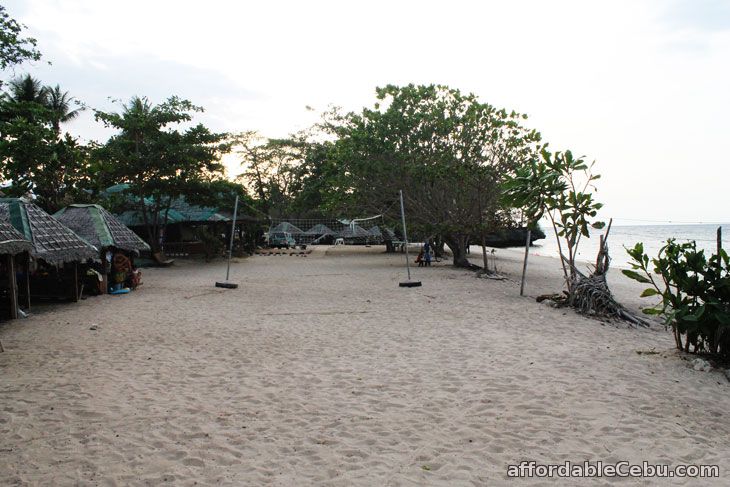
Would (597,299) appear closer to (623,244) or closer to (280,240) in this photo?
(623,244)

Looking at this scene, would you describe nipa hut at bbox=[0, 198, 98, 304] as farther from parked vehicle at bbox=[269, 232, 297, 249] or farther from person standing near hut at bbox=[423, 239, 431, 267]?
parked vehicle at bbox=[269, 232, 297, 249]

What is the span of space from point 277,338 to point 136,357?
201 cm

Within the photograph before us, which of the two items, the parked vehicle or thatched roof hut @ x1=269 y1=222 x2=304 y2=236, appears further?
thatched roof hut @ x1=269 y1=222 x2=304 y2=236

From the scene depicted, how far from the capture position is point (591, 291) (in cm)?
1027

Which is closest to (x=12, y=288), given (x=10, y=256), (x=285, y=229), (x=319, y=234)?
(x=10, y=256)

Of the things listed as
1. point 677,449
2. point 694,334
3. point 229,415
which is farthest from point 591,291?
point 229,415

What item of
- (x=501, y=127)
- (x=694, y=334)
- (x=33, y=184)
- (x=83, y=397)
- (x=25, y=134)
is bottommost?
(x=83, y=397)

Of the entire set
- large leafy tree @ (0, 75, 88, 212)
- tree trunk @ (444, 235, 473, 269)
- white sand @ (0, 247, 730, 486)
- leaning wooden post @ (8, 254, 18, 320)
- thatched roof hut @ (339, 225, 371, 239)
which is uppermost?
large leafy tree @ (0, 75, 88, 212)

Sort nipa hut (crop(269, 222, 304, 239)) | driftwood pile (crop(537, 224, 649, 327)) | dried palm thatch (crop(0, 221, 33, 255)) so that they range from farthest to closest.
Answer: nipa hut (crop(269, 222, 304, 239)) < driftwood pile (crop(537, 224, 649, 327)) < dried palm thatch (crop(0, 221, 33, 255))

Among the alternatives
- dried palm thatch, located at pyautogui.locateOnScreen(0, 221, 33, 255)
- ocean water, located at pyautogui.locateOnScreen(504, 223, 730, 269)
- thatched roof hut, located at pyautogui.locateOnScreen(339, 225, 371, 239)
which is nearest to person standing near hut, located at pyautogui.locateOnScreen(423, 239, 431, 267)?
ocean water, located at pyautogui.locateOnScreen(504, 223, 730, 269)

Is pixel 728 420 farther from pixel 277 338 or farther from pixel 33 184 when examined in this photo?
pixel 33 184

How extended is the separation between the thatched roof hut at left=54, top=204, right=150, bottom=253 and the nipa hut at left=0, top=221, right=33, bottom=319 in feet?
8.33

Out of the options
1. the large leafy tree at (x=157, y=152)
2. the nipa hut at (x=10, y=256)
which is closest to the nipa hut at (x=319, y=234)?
the large leafy tree at (x=157, y=152)

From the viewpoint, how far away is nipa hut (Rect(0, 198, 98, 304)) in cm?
1015
